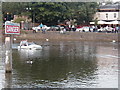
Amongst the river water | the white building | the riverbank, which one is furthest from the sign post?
the white building

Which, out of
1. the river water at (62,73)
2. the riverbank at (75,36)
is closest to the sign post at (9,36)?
the river water at (62,73)

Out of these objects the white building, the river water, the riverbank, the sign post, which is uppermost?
the white building

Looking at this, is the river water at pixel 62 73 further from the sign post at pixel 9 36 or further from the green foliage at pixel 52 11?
the green foliage at pixel 52 11

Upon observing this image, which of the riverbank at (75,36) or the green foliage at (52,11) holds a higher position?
the green foliage at (52,11)

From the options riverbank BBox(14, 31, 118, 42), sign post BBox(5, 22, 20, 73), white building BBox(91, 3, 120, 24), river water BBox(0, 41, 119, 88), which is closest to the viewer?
river water BBox(0, 41, 119, 88)

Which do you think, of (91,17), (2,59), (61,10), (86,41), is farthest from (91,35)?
(2,59)

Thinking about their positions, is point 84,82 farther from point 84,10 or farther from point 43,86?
point 84,10

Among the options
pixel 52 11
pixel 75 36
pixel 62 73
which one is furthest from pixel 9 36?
pixel 52 11

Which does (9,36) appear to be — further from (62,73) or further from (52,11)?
(52,11)

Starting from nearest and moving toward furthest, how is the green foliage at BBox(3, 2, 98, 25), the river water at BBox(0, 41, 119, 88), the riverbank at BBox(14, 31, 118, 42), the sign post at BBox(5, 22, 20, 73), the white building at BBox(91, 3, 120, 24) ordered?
the river water at BBox(0, 41, 119, 88)
the sign post at BBox(5, 22, 20, 73)
the riverbank at BBox(14, 31, 118, 42)
the green foliage at BBox(3, 2, 98, 25)
the white building at BBox(91, 3, 120, 24)

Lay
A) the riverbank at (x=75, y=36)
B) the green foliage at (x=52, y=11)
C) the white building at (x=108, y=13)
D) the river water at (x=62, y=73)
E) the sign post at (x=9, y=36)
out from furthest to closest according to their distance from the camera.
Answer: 1. the white building at (x=108, y=13)
2. the green foliage at (x=52, y=11)
3. the riverbank at (x=75, y=36)
4. the sign post at (x=9, y=36)
5. the river water at (x=62, y=73)

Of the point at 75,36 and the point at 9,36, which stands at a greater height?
the point at 9,36

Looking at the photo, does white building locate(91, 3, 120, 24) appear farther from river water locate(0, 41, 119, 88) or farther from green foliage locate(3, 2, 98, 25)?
river water locate(0, 41, 119, 88)

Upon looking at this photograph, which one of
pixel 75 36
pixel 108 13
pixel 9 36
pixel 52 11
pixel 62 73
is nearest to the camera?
pixel 9 36
